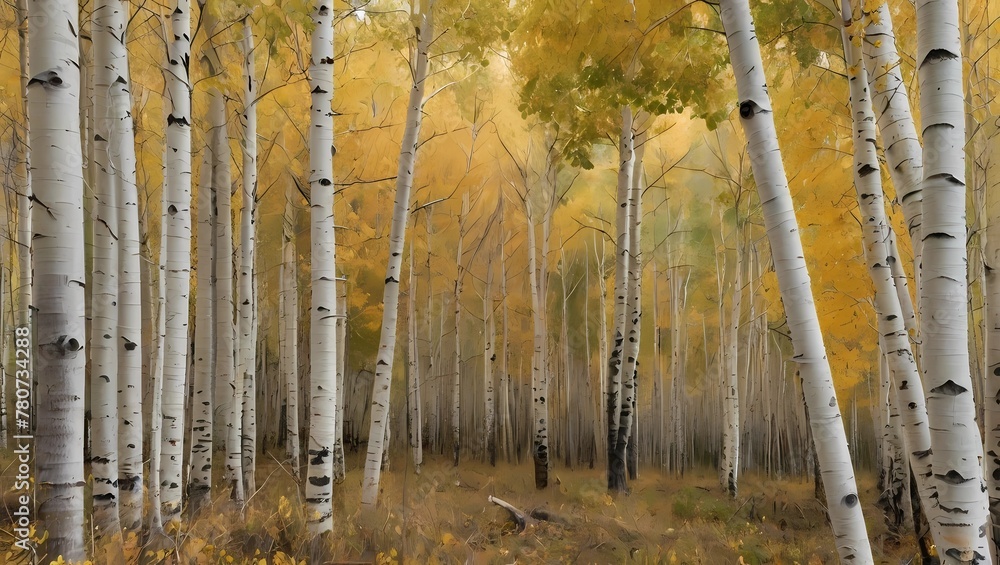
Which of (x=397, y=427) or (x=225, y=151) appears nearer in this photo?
(x=225, y=151)

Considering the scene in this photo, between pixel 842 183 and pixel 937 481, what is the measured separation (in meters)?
7.08

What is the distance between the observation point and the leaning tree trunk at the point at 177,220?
13.2 ft

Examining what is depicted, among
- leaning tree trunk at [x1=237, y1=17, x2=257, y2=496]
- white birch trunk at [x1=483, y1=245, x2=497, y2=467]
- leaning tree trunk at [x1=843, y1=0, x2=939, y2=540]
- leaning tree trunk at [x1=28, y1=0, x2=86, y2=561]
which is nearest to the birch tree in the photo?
leaning tree trunk at [x1=237, y1=17, x2=257, y2=496]

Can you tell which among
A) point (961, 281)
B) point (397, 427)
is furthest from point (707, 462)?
point (961, 281)

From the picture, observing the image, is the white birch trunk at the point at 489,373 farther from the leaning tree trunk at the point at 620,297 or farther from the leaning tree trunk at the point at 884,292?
the leaning tree trunk at the point at 884,292

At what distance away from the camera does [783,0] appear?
4.65 m

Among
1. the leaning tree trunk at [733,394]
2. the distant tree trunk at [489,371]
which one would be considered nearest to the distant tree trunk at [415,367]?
the distant tree trunk at [489,371]

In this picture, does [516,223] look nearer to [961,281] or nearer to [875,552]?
[875,552]

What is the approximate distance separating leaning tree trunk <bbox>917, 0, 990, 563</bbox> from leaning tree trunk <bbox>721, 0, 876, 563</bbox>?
14.2 inches

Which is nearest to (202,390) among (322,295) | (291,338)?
(322,295)

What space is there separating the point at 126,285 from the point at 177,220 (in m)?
0.55

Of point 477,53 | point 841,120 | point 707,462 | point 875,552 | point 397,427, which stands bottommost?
point 707,462

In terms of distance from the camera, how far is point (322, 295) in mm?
4121

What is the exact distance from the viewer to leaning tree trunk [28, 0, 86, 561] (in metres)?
2.43
